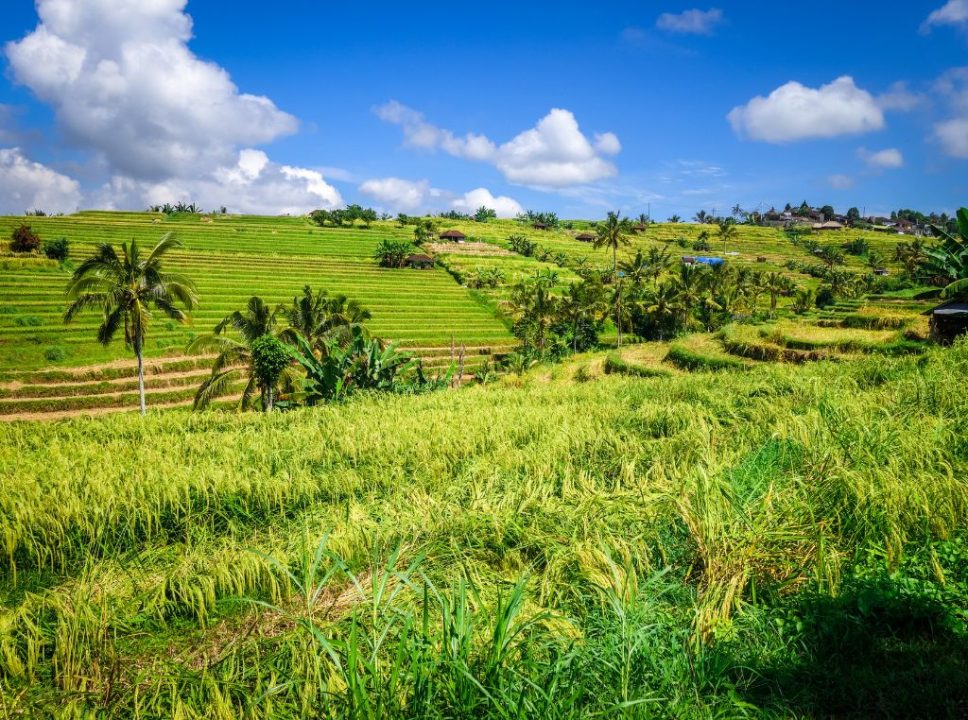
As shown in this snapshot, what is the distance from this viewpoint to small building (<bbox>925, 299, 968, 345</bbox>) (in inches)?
726

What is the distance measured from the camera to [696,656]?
2.90 meters

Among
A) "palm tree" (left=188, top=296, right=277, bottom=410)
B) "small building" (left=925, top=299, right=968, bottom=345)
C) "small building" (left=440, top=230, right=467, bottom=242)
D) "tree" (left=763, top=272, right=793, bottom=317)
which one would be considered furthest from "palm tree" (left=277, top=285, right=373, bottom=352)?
"small building" (left=440, top=230, right=467, bottom=242)

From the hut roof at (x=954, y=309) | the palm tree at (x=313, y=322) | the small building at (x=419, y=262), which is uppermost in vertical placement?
the small building at (x=419, y=262)

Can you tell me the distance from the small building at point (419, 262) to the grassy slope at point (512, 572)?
63.9 metres

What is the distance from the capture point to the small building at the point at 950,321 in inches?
726

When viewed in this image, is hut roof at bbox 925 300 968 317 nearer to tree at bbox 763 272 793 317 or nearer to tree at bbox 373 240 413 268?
tree at bbox 763 272 793 317

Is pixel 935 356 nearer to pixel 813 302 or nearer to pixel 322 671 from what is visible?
pixel 322 671

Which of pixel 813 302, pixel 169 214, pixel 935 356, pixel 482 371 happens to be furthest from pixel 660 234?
pixel 935 356

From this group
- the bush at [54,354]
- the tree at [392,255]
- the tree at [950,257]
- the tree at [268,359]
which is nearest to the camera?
the tree at [268,359]

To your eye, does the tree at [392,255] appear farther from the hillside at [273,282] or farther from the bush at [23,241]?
the bush at [23,241]

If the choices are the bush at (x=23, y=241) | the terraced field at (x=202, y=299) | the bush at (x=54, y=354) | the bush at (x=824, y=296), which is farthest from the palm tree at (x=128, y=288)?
the bush at (x=824, y=296)

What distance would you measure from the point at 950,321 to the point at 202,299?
47443mm

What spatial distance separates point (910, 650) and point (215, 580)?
4660mm

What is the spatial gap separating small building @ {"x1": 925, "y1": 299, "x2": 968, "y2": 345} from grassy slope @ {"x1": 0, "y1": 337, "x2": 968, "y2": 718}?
14986 millimetres
